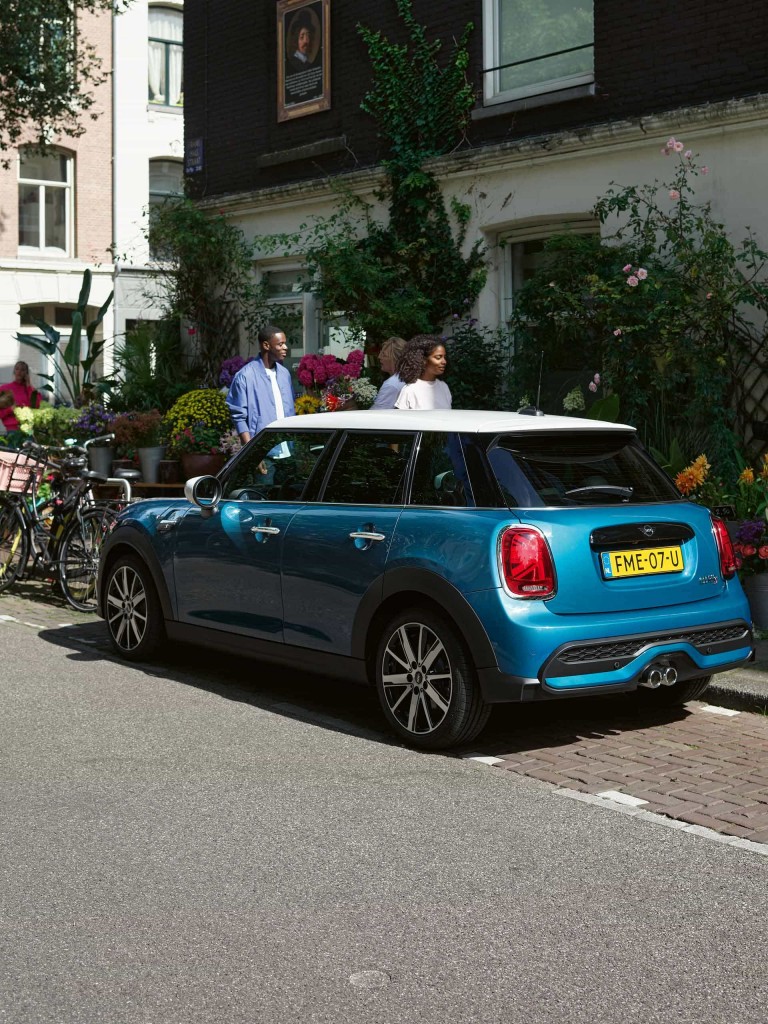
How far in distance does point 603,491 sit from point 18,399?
1500 cm

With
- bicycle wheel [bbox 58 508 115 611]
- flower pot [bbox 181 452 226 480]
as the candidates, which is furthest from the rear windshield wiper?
flower pot [bbox 181 452 226 480]

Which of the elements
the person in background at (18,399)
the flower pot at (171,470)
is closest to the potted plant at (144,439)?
the flower pot at (171,470)

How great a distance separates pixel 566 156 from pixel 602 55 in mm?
976

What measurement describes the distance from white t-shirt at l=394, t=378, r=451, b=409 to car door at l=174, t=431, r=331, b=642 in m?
2.20

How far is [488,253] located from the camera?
47.1ft

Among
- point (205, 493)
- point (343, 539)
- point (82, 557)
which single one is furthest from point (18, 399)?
point (343, 539)

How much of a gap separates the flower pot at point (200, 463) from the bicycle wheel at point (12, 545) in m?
3.10

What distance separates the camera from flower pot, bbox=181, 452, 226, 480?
1448cm

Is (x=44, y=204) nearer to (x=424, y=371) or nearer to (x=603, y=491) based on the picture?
(x=424, y=371)

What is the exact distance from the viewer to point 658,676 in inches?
246

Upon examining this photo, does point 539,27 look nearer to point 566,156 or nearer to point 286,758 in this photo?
point 566,156

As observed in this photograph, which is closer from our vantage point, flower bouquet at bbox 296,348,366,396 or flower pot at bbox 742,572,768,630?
flower pot at bbox 742,572,768,630

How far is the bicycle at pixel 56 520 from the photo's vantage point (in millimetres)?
10656

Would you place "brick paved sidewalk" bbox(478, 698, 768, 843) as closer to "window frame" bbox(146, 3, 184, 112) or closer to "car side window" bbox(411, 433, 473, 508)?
"car side window" bbox(411, 433, 473, 508)
